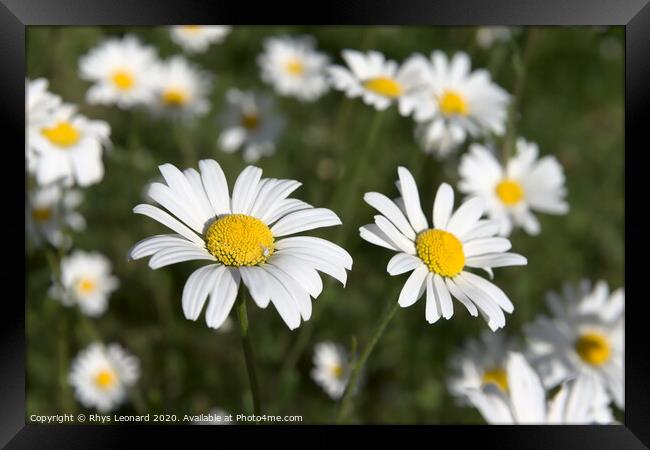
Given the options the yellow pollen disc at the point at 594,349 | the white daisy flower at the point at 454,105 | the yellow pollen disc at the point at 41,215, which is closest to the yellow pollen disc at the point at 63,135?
the yellow pollen disc at the point at 41,215

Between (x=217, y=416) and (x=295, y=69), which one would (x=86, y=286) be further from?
(x=295, y=69)

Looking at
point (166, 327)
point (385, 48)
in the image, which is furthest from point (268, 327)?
point (385, 48)

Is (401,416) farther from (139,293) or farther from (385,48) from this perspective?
(385,48)

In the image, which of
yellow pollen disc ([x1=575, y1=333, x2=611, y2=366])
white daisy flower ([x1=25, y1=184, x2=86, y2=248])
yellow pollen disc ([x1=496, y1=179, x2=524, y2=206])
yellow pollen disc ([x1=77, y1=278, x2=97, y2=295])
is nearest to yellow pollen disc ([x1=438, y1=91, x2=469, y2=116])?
yellow pollen disc ([x1=496, y1=179, x2=524, y2=206])

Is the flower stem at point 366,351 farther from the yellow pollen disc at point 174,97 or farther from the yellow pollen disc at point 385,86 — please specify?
the yellow pollen disc at point 174,97
